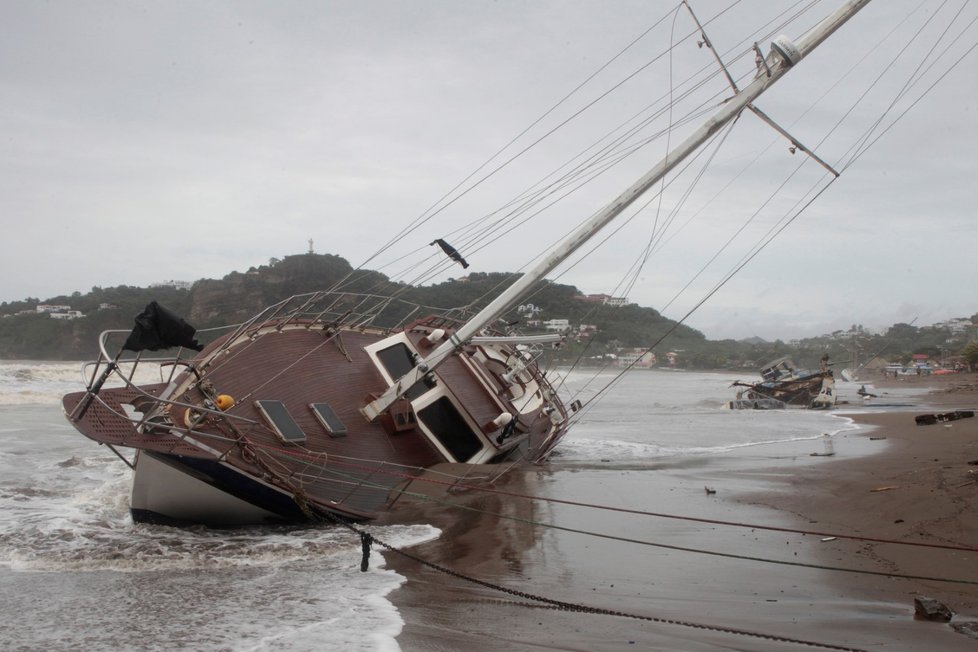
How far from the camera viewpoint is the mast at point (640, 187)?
440 inches

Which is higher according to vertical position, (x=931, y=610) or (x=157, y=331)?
(x=157, y=331)

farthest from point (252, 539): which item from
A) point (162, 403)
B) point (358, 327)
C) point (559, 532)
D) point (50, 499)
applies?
point (358, 327)

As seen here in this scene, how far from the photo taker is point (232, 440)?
9586 mm

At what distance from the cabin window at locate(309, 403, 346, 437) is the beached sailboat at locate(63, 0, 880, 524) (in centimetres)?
2

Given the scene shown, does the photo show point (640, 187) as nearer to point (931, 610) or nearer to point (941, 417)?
point (931, 610)

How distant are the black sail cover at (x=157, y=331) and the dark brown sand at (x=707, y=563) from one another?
13.2ft

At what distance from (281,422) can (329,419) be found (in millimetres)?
934

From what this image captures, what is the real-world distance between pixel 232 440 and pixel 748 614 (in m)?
6.18

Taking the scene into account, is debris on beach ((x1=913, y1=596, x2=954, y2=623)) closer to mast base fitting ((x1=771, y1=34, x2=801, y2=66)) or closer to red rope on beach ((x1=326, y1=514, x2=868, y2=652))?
red rope on beach ((x1=326, y1=514, x2=868, y2=652))

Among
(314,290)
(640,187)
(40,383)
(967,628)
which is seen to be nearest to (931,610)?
(967,628)

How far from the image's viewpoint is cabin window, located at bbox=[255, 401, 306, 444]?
35.6 feet

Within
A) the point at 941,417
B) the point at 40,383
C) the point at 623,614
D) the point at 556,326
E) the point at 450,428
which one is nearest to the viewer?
the point at 623,614

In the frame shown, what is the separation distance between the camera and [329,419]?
1180 cm

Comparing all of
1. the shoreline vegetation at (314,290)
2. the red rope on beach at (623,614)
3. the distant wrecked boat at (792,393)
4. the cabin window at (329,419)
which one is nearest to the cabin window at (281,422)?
the cabin window at (329,419)
